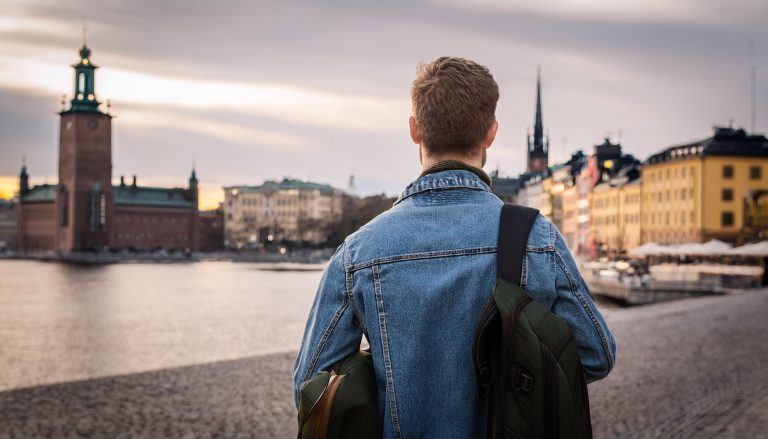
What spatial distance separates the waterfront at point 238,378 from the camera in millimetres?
8812

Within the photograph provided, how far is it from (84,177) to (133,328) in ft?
371

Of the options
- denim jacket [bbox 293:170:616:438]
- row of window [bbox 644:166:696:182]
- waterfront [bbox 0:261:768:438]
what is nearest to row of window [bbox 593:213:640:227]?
row of window [bbox 644:166:696:182]

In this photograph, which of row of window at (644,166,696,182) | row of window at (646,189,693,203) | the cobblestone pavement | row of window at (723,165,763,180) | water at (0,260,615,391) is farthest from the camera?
row of window at (646,189,693,203)

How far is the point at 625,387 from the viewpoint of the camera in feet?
35.4

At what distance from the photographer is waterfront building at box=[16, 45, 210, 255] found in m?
135

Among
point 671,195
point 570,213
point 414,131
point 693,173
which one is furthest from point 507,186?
point 414,131

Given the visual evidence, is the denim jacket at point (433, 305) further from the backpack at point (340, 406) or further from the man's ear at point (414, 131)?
the man's ear at point (414, 131)

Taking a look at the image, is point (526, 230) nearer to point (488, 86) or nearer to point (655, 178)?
point (488, 86)

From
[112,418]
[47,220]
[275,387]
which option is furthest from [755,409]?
[47,220]

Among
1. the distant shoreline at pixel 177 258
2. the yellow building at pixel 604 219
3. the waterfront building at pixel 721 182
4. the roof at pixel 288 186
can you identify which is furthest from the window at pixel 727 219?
the roof at pixel 288 186

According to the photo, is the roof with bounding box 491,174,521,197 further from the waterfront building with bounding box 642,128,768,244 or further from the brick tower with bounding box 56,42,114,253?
the waterfront building with bounding box 642,128,768,244

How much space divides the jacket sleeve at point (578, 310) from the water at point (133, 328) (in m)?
15.1

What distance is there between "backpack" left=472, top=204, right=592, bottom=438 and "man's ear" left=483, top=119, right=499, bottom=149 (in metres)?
0.36

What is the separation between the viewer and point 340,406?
84.0 inches
